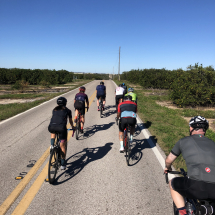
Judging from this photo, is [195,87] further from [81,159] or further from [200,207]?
[200,207]

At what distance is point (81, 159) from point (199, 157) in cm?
358

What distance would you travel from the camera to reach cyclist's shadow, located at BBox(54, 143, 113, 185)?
4.31 meters

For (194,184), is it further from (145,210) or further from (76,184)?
(76,184)

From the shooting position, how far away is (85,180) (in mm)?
4012

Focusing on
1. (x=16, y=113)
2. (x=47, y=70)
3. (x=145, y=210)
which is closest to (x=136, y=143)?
(x=145, y=210)

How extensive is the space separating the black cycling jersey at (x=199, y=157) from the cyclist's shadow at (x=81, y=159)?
2.86 metres

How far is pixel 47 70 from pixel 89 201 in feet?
134

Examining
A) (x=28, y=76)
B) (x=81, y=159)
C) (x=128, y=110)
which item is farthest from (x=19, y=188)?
(x=28, y=76)

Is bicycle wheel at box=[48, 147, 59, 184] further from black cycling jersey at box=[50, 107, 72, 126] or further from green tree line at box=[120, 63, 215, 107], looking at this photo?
green tree line at box=[120, 63, 215, 107]

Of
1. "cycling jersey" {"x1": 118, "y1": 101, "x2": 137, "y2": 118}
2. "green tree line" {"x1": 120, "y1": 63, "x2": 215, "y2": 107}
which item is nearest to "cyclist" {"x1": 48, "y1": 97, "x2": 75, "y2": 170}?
"cycling jersey" {"x1": 118, "y1": 101, "x2": 137, "y2": 118}

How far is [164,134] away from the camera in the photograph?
721cm

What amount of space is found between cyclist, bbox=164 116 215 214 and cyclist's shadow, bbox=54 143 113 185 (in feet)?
8.74

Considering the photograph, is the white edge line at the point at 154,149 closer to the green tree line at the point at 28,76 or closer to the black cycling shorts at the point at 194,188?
the black cycling shorts at the point at 194,188

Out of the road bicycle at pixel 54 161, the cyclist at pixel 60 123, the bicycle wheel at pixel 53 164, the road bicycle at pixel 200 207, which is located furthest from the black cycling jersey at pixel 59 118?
the road bicycle at pixel 200 207
